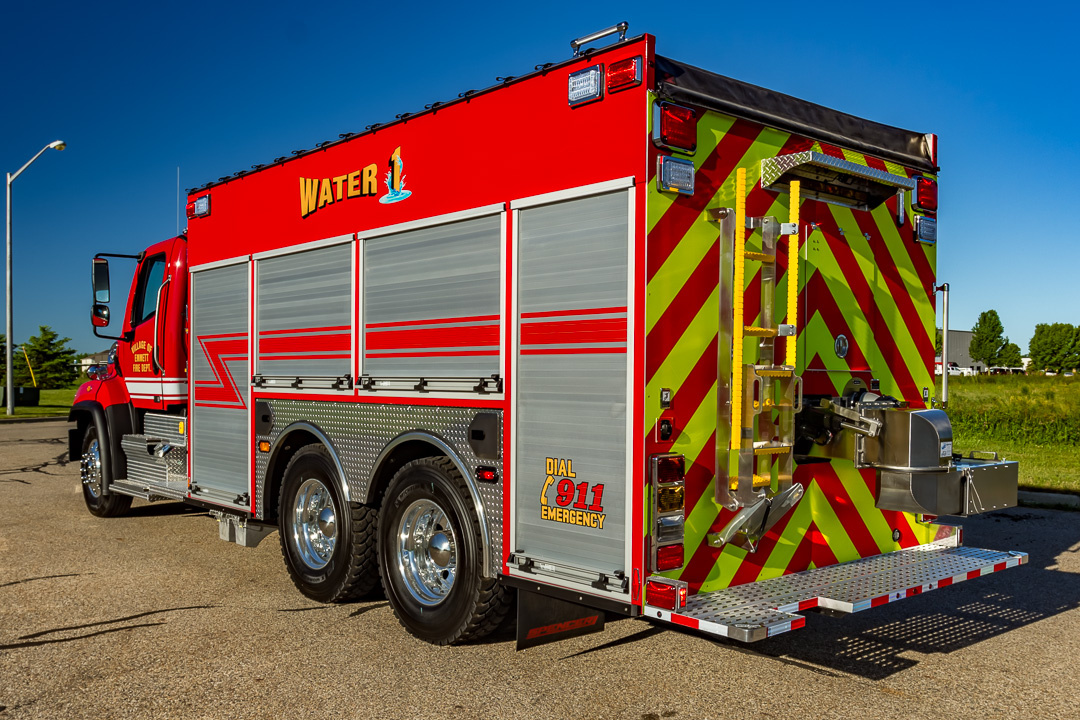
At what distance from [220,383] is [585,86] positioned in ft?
14.8

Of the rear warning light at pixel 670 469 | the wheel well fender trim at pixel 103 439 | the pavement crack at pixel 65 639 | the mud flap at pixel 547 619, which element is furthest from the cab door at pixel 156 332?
the rear warning light at pixel 670 469

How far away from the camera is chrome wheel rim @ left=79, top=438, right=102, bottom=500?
9.70 m

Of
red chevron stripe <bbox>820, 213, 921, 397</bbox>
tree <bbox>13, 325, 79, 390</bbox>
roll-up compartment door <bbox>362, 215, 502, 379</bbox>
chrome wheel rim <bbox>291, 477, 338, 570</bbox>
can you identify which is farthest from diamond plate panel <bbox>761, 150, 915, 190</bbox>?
tree <bbox>13, 325, 79, 390</bbox>

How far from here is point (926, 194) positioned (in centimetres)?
580

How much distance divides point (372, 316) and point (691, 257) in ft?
7.77

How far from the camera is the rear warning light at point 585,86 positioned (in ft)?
14.0

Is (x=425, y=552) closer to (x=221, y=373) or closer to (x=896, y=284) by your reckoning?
(x=221, y=373)

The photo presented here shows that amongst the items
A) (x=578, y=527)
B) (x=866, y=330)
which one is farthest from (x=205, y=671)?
(x=866, y=330)

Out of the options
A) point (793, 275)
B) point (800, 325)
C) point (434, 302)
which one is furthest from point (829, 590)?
point (434, 302)

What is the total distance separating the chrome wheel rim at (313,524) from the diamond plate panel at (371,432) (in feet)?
1.37

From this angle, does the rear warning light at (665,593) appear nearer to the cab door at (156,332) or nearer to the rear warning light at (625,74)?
the rear warning light at (625,74)

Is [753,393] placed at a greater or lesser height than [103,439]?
greater

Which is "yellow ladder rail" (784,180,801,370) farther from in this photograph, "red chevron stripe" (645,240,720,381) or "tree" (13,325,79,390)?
"tree" (13,325,79,390)

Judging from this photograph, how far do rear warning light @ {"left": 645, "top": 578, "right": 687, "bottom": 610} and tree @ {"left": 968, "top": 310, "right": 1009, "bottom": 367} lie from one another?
470ft
